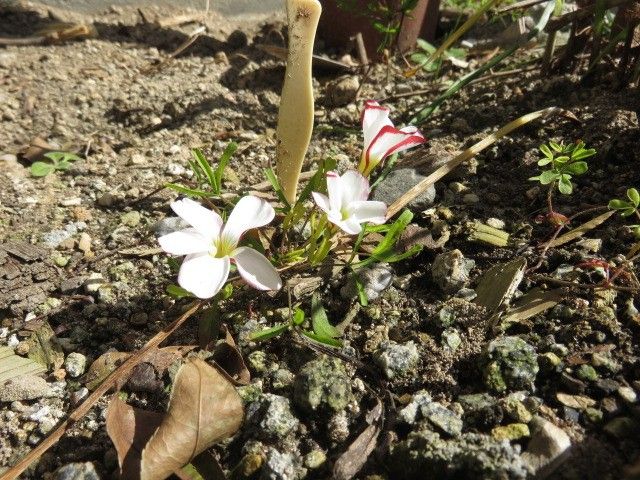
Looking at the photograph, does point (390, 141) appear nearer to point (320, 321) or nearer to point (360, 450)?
point (320, 321)

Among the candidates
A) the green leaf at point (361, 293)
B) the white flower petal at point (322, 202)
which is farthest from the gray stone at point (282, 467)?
the white flower petal at point (322, 202)

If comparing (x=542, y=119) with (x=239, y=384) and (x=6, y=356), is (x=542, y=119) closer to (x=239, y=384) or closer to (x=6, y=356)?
(x=239, y=384)

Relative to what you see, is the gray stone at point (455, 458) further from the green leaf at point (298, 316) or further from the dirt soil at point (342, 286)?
the green leaf at point (298, 316)

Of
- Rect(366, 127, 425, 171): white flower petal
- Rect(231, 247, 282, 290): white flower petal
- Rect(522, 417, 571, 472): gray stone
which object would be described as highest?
Rect(366, 127, 425, 171): white flower petal

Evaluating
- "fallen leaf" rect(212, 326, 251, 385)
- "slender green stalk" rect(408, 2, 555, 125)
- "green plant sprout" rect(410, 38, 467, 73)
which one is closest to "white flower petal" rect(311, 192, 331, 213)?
"fallen leaf" rect(212, 326, 251, 385)

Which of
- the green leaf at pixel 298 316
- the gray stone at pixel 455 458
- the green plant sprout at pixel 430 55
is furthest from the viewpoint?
the green plant sprout at pixel 430 55

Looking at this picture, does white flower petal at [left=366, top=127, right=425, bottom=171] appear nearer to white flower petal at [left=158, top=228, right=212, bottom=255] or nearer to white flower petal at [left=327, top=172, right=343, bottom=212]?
white flower petal at [left=327, top=172, right=343, bottom=212]
